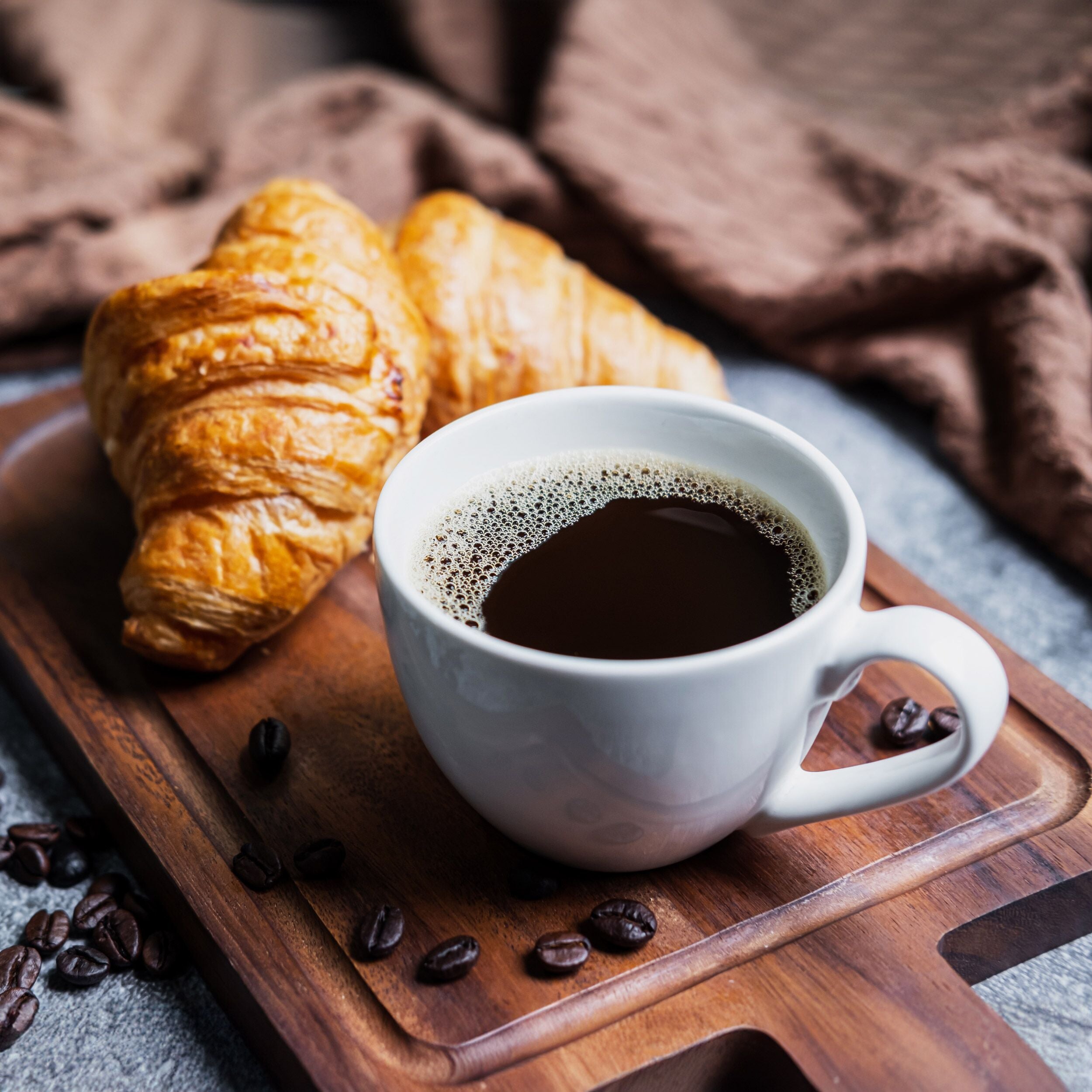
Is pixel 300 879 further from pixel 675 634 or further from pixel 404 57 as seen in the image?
pixel 404 57

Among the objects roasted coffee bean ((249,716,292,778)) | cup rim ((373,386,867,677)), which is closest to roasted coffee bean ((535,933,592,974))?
cup rim ((373,386,867,677))

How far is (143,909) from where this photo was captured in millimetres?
1046

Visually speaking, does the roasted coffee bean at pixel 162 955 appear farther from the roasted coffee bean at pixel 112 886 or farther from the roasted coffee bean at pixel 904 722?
the roasted coffee bean at pixel 904 722

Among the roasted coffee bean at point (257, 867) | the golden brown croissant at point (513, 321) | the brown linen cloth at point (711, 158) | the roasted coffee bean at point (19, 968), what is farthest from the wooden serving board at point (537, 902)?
the brown linen cloth at point (711, 158)

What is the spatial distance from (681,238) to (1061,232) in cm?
68

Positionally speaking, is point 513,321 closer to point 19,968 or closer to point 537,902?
point 537,902

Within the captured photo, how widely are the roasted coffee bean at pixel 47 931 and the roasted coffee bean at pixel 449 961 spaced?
385 mm

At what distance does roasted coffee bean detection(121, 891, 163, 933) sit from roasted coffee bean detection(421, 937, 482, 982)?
0.31 meters

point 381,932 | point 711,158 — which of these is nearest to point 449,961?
point 381,932

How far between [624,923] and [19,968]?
559mm

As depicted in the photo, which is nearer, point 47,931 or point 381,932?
point 381,932

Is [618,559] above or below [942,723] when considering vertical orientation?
above

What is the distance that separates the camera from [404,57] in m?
2.54

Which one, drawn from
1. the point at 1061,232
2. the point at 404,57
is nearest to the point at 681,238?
the point at 1061,232
